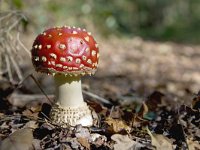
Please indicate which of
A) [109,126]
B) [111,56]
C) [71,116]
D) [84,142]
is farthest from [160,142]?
[111,56]

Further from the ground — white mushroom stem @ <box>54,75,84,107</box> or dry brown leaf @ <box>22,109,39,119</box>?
white mushroom stem @ <box>54,75,84,107</box>

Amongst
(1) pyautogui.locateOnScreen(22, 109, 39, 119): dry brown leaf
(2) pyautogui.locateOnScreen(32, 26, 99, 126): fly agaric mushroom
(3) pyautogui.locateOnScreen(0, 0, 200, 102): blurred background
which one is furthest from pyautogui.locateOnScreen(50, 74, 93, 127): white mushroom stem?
(3) pyautogui.locateOnScreen(0, 0, 200, 102): blurred background

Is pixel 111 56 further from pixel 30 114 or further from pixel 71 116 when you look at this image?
pixel 71 116

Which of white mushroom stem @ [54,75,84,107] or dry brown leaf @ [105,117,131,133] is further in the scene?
white mushroom stem @ [54,75,84,107]

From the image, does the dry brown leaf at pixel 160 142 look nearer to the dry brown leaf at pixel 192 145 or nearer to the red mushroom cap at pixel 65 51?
the dry brown leaf at pixel 192 145

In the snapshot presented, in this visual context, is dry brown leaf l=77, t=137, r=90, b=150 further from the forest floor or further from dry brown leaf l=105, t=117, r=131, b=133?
dry brown leaf l=105, t=117, r=131, b=133

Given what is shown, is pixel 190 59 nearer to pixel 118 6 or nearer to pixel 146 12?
pixel 118 6

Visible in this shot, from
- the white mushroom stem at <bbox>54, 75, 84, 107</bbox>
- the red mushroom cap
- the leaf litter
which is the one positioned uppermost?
the red mushroom cap
